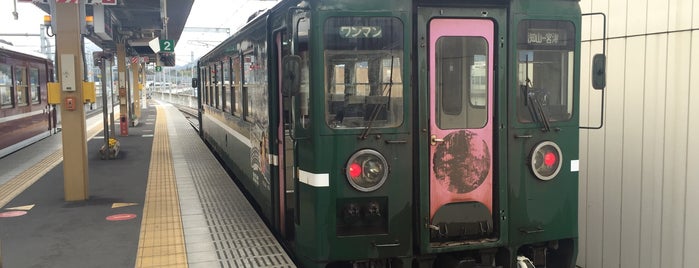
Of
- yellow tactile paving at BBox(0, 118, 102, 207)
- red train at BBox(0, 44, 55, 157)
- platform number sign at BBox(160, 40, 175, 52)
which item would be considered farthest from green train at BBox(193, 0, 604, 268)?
red train at BBox(0, 44, 55, 157)

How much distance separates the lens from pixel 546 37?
421cm

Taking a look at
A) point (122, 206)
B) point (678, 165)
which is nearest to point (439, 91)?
point (678, 165)

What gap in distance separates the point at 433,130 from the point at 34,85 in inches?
510

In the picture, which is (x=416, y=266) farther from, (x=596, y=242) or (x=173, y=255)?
(x=596, y=242)

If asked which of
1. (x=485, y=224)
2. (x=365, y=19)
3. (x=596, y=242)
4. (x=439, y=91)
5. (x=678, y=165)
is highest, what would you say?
(x=365, y=19)

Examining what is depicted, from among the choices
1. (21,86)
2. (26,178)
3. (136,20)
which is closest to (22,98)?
(21,86)

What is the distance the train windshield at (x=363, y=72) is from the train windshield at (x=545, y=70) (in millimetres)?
952

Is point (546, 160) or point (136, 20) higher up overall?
point (136, 20)

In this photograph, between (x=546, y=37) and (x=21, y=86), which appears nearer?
(x=546, y=37)

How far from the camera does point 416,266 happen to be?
4270mm

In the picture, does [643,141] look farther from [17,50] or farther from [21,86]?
[21,86]

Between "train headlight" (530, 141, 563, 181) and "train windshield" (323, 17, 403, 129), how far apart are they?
109cm

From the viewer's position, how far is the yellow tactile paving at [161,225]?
4.81 m

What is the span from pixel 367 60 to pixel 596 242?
352 cm
